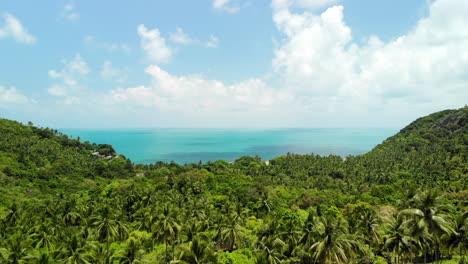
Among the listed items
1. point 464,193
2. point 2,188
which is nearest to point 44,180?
point 2,188

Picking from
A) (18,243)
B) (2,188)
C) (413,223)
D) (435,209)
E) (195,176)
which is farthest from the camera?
(195,176)

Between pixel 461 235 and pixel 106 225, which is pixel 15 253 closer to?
pixel 106 225

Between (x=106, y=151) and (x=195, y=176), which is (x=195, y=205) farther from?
(x=106, y=151)

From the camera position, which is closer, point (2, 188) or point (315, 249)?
point (315, 249)

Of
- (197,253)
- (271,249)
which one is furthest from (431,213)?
(197,253)

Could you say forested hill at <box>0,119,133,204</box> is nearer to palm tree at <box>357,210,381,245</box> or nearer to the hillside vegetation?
the hillside vegetation

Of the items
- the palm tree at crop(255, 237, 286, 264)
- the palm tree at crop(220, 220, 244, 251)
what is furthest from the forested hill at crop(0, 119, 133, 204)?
the palm tree at crop(255, 237, 286, 264)

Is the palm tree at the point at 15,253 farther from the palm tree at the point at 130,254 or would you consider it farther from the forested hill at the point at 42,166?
the forested hill at the point at 42,166

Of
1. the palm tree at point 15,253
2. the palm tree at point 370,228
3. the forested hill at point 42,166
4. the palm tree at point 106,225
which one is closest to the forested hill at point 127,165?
the forested hill at point 42,166
